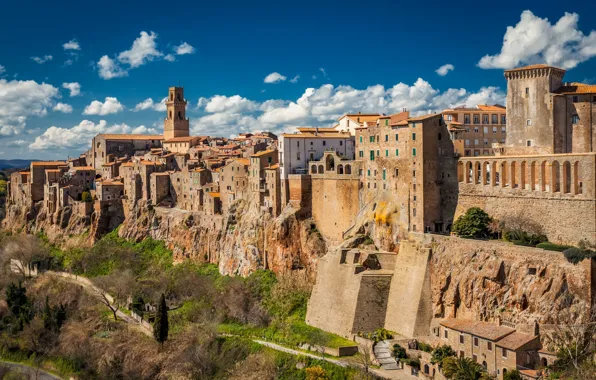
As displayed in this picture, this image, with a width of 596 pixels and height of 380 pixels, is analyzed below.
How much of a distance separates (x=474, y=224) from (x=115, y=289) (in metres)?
33.9

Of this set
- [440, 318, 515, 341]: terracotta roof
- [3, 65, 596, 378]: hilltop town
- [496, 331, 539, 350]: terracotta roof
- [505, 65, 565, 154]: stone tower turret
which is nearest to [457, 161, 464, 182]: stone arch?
[3, 65, 596, 378]: hilltop town

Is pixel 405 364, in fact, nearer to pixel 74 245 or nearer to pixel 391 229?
pixel 391 229

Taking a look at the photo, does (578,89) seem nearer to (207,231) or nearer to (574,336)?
(574,336)

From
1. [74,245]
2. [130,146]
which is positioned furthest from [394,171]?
[130,146]

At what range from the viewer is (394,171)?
44188 mm

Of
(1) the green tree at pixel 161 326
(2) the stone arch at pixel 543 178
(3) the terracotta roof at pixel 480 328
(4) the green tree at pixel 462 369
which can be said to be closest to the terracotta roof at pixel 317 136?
(1) the green tree at pixel 161 326

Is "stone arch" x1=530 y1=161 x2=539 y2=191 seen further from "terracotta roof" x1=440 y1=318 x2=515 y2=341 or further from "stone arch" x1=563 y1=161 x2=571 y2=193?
"terracotta roof" x1=440 y1=318 x2=515 y2=341

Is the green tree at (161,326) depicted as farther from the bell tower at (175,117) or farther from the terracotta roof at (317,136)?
the bell tower at (175,117)

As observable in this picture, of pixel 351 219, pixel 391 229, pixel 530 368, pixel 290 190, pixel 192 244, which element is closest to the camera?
pixel 530 368

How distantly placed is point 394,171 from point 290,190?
1085 centimetres

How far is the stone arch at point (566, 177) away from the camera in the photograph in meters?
35.3

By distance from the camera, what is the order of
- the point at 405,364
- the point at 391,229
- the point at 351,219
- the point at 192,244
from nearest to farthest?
the point at 405,364
the point at 391,229
the point at 351,219
the point at 192,244

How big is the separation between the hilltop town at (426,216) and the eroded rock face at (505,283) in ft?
0.22

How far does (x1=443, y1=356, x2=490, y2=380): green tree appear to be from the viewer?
32500 millimetres
